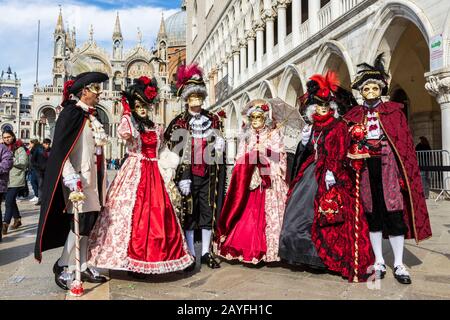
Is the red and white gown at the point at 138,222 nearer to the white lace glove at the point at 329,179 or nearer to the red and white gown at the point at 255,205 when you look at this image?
the red and white gown at the point at 255,205

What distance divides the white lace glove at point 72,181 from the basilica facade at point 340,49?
291 centimetres

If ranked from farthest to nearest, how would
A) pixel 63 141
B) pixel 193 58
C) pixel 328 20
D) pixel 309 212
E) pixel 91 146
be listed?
pixel 193 58, pixel 328 20, pixel 309 212, pixel 91 146, pixel 63 141

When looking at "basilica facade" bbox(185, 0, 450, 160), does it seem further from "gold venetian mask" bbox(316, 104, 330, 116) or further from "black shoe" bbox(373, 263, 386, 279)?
"black shoe" bbox(373, 263, 386, 279)

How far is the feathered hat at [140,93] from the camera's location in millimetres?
3748

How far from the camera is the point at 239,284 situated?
3396mm

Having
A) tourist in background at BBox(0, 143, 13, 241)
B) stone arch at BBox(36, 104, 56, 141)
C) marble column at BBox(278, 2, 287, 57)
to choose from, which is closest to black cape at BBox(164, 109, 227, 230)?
tourist in background at BBox(0, 143, 13, 241)

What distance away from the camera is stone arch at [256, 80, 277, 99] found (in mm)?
16703

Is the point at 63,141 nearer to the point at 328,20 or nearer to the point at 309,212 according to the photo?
the point at 309,212

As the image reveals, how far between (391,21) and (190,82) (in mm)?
6626

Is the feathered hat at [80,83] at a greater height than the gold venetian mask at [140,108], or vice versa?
the feathered hat at [80,83]

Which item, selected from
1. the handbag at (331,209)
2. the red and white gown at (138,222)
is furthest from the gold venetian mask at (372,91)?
the red and white gown at (138,222)
